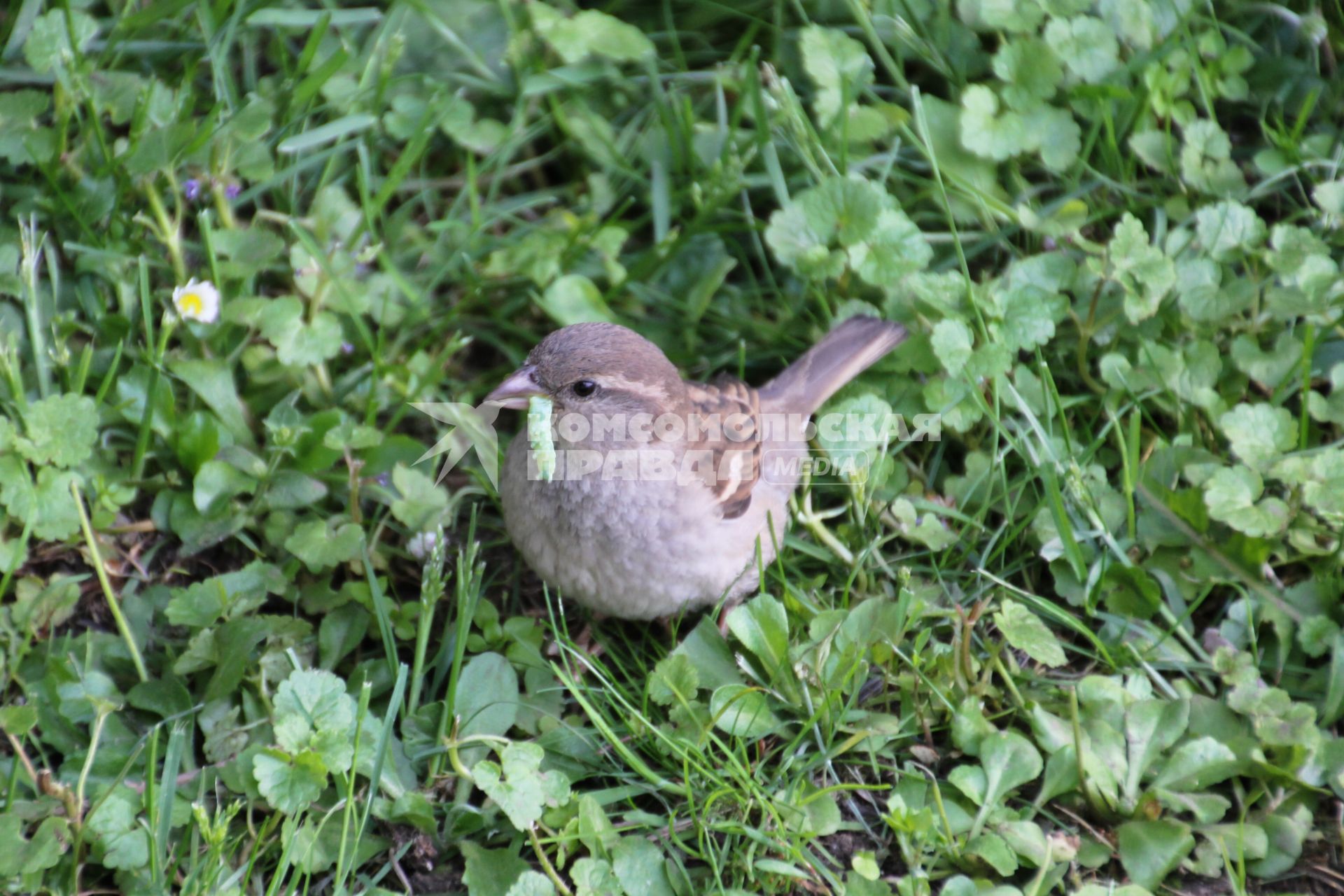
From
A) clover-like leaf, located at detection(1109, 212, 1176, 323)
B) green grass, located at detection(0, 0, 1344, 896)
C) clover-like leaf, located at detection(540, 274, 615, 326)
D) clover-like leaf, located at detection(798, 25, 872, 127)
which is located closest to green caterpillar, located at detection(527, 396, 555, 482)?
green grass, located at detection(0, 0, 1344, 896)

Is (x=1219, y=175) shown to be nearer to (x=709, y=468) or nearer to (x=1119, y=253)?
(x=1119, y=253)

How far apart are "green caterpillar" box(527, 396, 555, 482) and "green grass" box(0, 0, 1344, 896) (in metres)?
0.30

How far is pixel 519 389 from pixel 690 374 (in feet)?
3.35

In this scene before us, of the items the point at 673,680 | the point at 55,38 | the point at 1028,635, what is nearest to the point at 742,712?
the point at 673,680

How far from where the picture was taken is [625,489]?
9.24ft

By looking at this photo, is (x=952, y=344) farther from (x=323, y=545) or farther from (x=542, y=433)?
(x=323, y=545)

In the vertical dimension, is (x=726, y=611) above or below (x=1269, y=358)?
below

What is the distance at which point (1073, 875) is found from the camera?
2643 mm

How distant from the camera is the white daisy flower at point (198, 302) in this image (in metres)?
3.25

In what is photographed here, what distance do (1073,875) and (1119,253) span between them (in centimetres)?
159

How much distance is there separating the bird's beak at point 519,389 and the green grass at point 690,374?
394 millimetres

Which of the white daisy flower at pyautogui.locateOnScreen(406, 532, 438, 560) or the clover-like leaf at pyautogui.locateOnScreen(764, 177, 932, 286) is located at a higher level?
the clover-like leaf at pyautogui.locateOnScreen(764, 177, 932, 286)

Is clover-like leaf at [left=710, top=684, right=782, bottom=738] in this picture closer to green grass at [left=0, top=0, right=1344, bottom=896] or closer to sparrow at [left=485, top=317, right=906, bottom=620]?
green grass at [left=0, top=0, right=1344, bottom=896]

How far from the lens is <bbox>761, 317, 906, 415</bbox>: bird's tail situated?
3324mm
